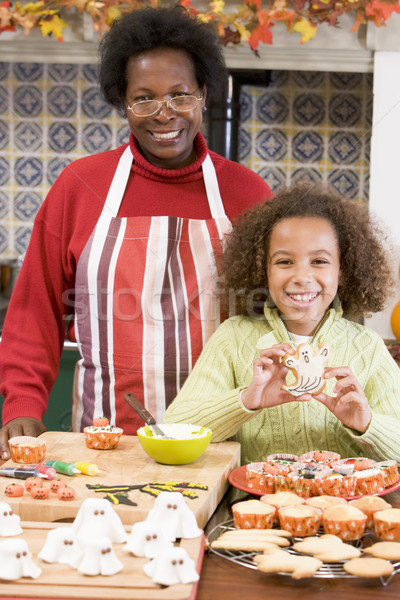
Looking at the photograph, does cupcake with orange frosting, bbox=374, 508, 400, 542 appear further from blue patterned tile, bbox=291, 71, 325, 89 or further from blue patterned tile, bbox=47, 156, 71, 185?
blue patterned tile, bbox=47, 156, 71, 185

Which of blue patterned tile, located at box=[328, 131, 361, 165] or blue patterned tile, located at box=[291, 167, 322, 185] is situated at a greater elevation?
blue patterned tile, located at box=[328, 131, 361, 165]

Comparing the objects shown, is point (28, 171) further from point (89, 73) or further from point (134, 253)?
point (134, 253)

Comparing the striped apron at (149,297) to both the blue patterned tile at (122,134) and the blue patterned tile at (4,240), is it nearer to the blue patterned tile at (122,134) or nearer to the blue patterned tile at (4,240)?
the blue patterned tile at (122,134)

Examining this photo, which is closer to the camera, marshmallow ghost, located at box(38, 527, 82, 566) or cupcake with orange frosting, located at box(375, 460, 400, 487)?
marshmallow ghost, located at box(38, 527, 82, 566)

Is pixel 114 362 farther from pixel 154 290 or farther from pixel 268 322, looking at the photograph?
pixel 268 322

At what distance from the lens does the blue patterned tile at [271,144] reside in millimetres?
3209

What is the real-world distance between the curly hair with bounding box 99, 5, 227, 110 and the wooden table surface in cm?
110

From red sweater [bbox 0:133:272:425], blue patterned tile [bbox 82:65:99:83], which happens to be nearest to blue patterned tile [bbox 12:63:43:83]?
blue patterned tile [bbox 82:65:99:83]

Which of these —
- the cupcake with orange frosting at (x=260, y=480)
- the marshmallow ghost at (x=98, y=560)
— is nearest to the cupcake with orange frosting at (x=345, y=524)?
the cupcake with orange frosting at (x=260, y=480)

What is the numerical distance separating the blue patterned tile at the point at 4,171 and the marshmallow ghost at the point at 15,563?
2746mm

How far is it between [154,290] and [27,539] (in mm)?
823

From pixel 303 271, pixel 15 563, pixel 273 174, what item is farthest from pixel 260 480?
pixel 273 174

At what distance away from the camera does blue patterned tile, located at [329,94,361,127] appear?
10.4 feet

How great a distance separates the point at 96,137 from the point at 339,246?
202 cm
